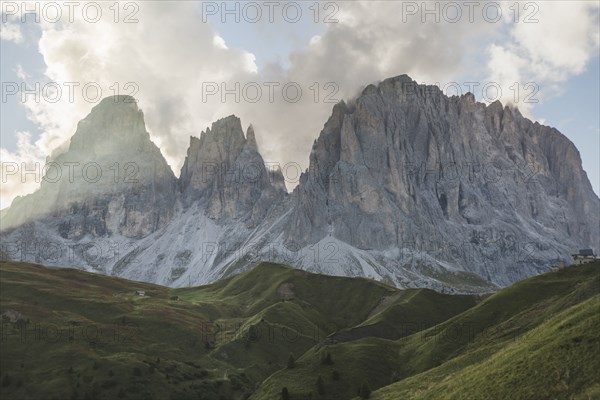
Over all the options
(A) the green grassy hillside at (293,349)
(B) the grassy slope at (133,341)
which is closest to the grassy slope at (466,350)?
(A) the green grassy hillside at (293,349)

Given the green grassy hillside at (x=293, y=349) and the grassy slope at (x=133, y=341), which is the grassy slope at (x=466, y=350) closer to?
the green grassy hillside at (x=293, y=349)

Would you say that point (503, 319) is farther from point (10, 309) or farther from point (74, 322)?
point (10, 309)

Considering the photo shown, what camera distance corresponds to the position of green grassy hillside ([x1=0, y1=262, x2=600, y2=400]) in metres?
55.2

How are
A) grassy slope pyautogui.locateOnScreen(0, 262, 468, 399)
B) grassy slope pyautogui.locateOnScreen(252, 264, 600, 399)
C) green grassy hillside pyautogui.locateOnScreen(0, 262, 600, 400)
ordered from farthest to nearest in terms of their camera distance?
grassy slope pyautogui.locateOnScreen(0, 262, 468, 399)
grassy slope pyautogui.locateOnScreen(252, 264, 600, 399)
green grassy hillside pyautogui.locateOnScreen(0, 262, 600, 400)

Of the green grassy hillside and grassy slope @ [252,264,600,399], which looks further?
grassy slope @ [252,264,600,399]

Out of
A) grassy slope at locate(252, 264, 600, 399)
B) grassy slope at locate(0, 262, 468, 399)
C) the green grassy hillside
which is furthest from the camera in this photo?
grassy slope at locate(0, 262, 468, 399)

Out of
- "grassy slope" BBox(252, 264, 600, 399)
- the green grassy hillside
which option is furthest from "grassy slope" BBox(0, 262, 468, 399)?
"grassy slope" BBox(252, 264, 600, 399)

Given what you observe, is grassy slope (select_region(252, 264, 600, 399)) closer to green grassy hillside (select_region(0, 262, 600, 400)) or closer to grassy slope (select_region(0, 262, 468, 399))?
green grassy hillside (select_region(0, 262, 600, 400))

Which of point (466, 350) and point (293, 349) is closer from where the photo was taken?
point (466, 350)

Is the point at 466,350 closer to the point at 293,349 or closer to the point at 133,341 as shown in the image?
the point at 293,349

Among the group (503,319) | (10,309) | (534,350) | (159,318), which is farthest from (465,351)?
(10,309)

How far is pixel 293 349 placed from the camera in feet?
477

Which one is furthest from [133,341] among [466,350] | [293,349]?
[466,350]

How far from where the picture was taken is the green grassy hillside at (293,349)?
5516 centimetres
